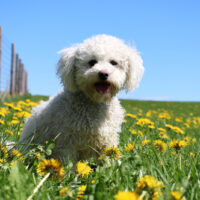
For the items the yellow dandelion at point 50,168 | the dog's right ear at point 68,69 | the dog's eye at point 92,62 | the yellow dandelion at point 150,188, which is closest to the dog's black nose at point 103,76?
the dog's eye at point 92,62

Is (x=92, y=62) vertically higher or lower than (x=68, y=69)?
higher

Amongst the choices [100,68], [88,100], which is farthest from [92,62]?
[88,100]

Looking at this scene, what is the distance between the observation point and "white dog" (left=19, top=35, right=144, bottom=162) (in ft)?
10.8

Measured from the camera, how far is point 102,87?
337 centimetres

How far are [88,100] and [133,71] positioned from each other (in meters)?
0.74

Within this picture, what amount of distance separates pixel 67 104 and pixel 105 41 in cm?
94

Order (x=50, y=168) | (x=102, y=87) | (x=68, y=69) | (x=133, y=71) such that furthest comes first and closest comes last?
(x=133, y=71), (x=68, y=69), (x=102, y=87), (x=50, y=168)

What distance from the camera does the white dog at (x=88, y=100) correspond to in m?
3.28

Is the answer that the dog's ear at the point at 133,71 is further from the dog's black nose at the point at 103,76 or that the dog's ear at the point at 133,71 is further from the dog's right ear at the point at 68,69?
the dog's right ear at the point at 68,69

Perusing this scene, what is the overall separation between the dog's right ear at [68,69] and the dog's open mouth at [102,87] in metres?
0.31

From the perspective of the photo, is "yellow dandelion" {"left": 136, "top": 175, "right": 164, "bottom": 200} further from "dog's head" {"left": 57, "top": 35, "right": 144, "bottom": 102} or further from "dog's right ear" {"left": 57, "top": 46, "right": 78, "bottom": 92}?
"dog's right ear" {"left": 57, "top": 46, "right": 78, "bottom": 92}

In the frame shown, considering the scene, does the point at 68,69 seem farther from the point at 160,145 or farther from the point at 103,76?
the point at 160,145

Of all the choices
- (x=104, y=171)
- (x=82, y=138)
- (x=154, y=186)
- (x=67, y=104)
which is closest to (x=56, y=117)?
(x=67, y=104)

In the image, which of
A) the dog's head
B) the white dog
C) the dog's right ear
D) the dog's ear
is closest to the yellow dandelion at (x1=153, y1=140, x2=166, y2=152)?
the white dog
